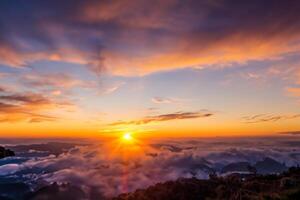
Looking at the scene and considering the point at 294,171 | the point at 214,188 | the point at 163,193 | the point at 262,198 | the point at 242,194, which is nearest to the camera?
the point at 262,198

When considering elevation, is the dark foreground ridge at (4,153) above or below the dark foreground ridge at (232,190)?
above

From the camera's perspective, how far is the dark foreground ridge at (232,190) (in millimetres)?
35153

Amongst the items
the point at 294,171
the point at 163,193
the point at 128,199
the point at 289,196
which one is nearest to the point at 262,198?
the point at 289,196

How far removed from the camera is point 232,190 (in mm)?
42906

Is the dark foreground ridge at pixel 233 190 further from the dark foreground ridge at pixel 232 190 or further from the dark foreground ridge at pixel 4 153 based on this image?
the dark foreground ridge at pixel 4 153

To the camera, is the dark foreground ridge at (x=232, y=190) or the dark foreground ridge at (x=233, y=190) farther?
the dark foreground ridge at (x=232, y=190)

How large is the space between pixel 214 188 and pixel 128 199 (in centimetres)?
1393

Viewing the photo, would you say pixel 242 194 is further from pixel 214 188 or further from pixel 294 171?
pixel 294 171

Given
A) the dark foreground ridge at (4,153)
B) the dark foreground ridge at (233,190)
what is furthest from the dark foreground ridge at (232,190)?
the dark foreground ridge at (4,153)

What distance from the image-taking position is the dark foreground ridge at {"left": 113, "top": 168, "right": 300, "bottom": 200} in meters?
35.2

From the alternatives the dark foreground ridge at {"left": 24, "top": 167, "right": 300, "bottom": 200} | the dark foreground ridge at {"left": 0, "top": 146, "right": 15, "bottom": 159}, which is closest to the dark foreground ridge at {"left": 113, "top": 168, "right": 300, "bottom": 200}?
the dark foreground ridge at {"left": 24, "top": 167, "right": 300, "bottom": 200}

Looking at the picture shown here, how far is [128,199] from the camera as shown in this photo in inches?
2147

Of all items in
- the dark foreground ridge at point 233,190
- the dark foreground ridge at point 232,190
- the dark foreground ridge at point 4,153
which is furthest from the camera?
the dark foreground ridge at point 4,153

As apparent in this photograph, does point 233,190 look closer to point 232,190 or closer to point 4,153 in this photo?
point 232,190
